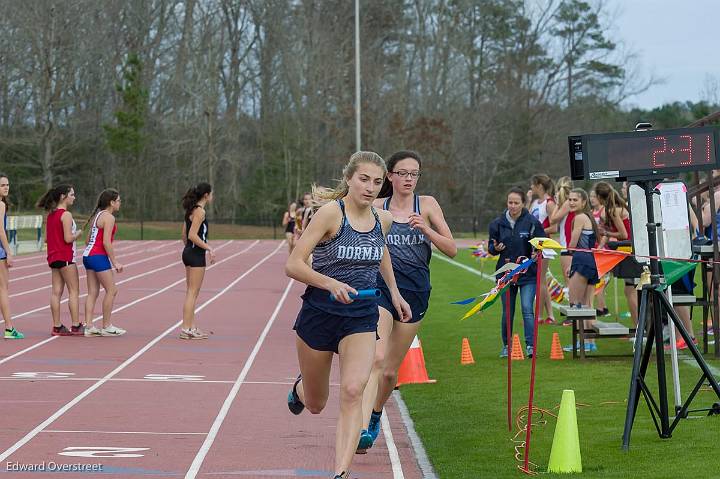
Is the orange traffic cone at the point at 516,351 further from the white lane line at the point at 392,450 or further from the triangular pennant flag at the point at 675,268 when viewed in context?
the triangular pennant flag at the point at 675,268

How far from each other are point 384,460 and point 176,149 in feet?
205

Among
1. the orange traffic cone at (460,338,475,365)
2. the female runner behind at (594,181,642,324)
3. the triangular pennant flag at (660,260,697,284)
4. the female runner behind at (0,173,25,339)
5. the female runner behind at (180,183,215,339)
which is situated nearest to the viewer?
the triangular pennant flag at (660,260,697,284)

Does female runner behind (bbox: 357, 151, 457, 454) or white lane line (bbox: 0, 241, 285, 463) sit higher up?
female runner behind (bbox: 357, 151, 457, 454)

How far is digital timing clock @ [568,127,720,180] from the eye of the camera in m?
8.29

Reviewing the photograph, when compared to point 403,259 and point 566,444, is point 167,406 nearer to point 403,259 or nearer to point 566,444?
point 403,259

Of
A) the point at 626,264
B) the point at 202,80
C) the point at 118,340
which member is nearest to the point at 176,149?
the point at 202,80

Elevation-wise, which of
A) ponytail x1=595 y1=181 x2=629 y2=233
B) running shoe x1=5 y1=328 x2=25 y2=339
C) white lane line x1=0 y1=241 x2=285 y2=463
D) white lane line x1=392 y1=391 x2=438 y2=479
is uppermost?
ponytail x1=595 y1=181 x2=629 y2=233

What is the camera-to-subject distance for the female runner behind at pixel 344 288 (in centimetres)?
666

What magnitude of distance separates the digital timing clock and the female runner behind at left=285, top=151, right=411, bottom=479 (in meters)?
1.92

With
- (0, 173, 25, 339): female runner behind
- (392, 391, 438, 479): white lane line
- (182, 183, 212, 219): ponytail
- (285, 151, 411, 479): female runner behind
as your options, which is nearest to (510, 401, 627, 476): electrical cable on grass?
(392, 391, 438, 479): white lane line

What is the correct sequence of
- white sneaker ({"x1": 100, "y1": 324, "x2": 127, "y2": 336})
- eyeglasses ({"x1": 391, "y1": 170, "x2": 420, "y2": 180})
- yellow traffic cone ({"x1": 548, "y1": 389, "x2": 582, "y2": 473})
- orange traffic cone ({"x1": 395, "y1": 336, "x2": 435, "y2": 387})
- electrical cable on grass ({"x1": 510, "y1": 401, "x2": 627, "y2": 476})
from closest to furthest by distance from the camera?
yellow traffic cone ({"x1": 548, "y1": 389, "x2": 582, "y2": 473})
electrical cable on grass ({"x1": 510, "y1": 401, "x2": 627, "y2": 476})
eyeglasses ({"x1": 391, "y1": 170, "x2": 420, "y2": 180})
orange traffic cone ({"x1": 395, "y1": 336, "x2": 435, "y2": 387})
white sneaker ({"x1": 100, "y1": 324, "x2": 127, "y2": 336})

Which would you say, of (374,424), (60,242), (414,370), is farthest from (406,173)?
(60,242)

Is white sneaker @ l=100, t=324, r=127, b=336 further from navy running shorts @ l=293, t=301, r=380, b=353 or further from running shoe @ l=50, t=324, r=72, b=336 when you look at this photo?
navy running shorts @ l=293, t=301, r=380, b=353

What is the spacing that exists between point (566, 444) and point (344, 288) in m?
1.78
